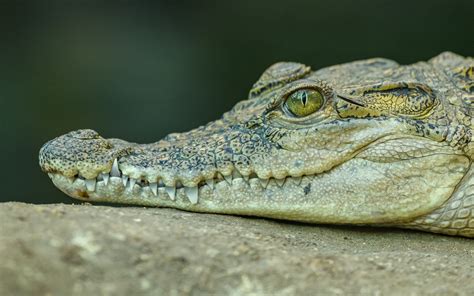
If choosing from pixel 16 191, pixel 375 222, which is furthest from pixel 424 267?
pixel 16 191

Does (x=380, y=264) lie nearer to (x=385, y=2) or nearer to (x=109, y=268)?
(x=109, y=268)

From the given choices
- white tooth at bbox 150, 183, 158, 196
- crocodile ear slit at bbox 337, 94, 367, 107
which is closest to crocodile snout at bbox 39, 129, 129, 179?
white tooth at bbox 150, 183, 158, 196

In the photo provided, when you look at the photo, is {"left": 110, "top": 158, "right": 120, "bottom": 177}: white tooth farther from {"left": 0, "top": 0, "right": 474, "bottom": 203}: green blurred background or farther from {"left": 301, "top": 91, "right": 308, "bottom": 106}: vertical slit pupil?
{"left": 0, "top": 0, "right": 474, "bottom": 203}: green blurred background

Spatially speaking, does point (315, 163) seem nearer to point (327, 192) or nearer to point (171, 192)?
point (327, 192)

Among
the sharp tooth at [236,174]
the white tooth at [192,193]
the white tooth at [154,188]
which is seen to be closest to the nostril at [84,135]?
the white tooth at [154,188]

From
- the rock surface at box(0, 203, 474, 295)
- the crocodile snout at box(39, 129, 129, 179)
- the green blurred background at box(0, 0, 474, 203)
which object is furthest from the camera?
the green blurred background at box(0, 0, 474, 203)

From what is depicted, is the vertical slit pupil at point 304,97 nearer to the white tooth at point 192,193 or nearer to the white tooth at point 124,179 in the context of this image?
the white tooth at point 192,193
